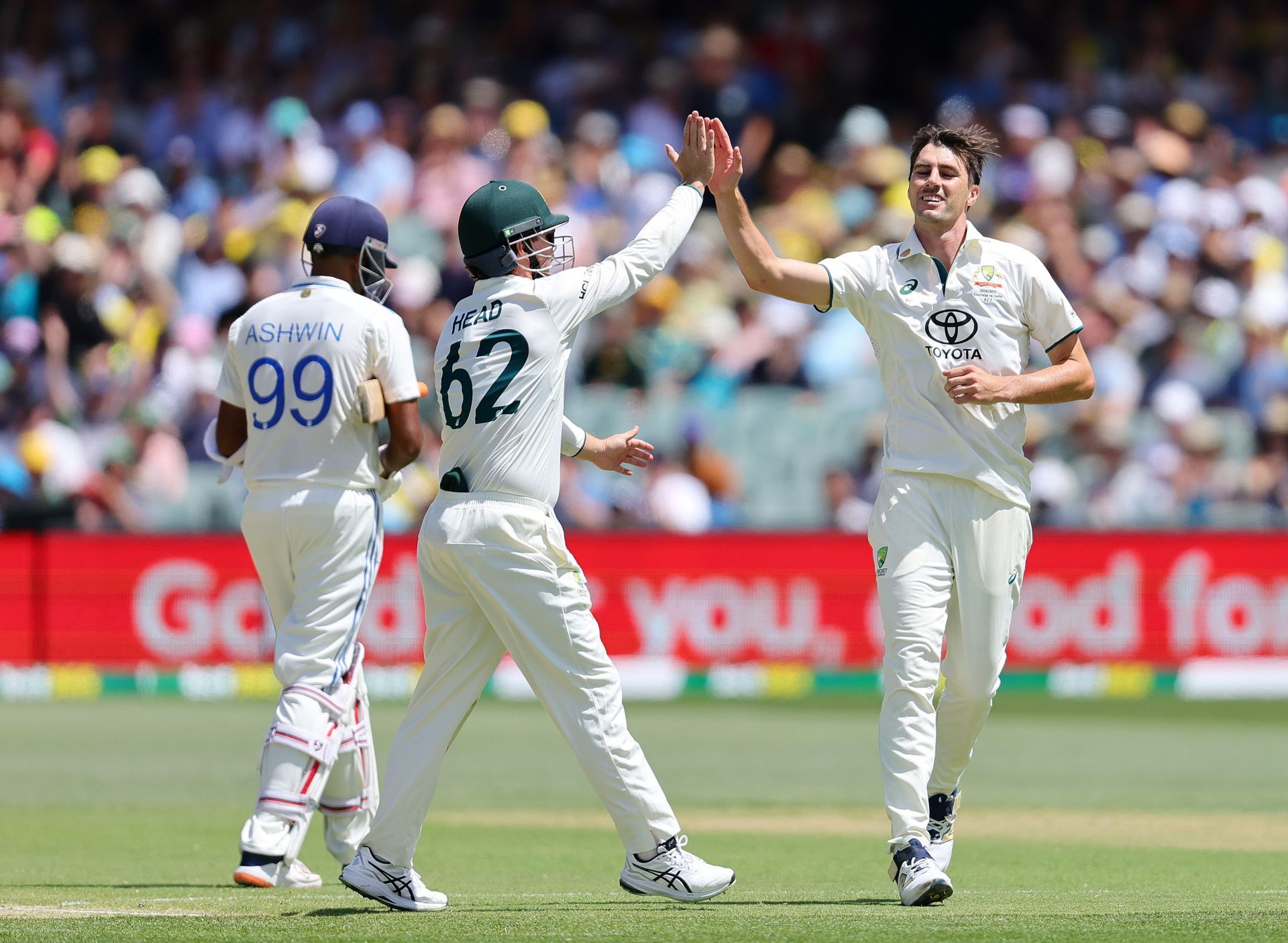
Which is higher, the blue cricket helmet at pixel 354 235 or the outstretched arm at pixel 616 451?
the blue cricket helmet at pixel 354 235

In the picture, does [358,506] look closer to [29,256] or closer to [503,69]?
[29,256]

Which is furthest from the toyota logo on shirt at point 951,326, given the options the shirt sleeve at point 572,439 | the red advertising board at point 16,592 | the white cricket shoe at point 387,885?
the red advertising board at point 16,592

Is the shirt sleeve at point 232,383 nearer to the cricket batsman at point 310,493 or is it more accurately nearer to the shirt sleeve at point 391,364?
the cricket batsman at point 310,493

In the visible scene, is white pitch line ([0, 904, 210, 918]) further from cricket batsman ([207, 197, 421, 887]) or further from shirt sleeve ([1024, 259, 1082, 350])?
shirt sleeve ([1024, 259, 1082, 350])

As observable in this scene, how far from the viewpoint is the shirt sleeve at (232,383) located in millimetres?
7316

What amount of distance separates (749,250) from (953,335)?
785mm

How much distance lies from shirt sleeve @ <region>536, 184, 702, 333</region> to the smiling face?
31.8 inches

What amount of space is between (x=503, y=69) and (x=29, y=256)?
6.09 meters

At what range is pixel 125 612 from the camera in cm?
1638

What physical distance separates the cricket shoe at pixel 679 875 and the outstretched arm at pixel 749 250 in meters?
1.96

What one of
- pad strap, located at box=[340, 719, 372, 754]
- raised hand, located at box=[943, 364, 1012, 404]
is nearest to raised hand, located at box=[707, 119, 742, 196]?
raised hand, located at box=[943, 364, 1012, 404]

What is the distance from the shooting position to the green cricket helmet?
662 cm

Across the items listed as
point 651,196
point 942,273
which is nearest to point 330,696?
point 942,273

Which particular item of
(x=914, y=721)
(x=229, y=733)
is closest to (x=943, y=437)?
(x=914, y=721)
